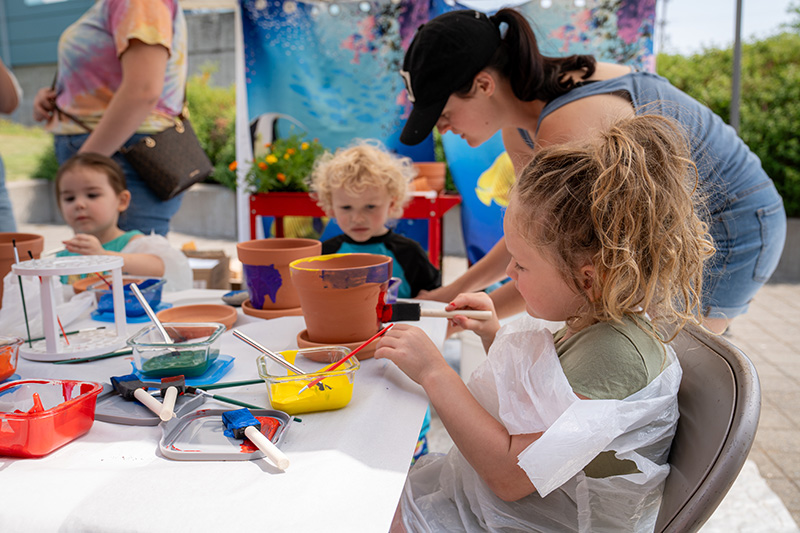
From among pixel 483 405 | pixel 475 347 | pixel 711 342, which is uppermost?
pixel 711 342

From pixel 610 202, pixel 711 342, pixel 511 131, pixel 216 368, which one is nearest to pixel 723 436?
pixel 711 342

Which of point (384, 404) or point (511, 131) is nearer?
point (384, 404)

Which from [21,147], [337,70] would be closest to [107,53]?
[337,70]

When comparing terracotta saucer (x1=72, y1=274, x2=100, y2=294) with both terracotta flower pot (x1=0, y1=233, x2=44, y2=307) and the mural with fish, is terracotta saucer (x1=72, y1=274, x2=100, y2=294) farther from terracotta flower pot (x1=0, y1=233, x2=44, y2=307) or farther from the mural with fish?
the mural with fish

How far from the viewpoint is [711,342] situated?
92 cm

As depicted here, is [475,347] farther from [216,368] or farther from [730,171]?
[216,368]

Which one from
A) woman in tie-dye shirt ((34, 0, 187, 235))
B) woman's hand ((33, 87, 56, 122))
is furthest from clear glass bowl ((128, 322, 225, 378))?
woman's hand ((33, 87, 56, 122))

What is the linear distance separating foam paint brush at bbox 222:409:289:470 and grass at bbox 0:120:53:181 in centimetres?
973

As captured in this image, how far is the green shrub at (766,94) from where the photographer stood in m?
5.54

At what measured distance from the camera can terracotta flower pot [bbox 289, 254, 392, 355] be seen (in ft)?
3.56

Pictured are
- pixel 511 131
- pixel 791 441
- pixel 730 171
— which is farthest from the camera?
pixel 791 441

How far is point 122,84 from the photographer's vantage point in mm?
2150

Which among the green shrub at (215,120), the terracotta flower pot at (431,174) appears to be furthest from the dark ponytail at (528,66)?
the green shrub at (215,120)

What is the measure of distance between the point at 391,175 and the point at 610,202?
57.7 inches
